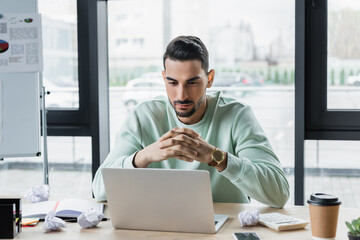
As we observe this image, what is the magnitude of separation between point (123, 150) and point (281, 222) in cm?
82

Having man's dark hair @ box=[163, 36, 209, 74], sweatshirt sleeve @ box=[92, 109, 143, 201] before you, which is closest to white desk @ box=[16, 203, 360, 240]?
sweatshirt sleeve @ box=[92, 109, 143, 201]

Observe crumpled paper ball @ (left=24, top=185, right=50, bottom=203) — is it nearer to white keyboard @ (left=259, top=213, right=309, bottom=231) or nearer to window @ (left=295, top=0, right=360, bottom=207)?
white keyboard @ (left=259, top=213, right=309, bottom=231)

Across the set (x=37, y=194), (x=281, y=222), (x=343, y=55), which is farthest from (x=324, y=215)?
(x=343, y=55)

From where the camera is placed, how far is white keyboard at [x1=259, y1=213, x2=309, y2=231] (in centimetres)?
156

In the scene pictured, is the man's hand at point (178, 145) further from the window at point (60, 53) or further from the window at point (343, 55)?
the window at point (60, 53)

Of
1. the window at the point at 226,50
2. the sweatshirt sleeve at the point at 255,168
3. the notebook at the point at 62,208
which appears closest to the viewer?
the notebook at the point at 62,208

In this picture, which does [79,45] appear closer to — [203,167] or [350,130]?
[203,167]

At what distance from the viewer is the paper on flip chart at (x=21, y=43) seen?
2773 mm

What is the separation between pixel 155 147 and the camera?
186 cm

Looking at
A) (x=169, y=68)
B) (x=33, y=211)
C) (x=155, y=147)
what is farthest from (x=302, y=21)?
(x=33, y=211)

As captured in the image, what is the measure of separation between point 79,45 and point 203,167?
4.47 feet

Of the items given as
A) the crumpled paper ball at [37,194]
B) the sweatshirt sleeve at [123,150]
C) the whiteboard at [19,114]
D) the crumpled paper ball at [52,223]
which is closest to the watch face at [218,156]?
the sweatshirt sleeve at [123,150]

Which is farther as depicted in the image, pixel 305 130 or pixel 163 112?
pixel 305 130

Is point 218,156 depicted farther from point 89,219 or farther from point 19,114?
point 19,114
